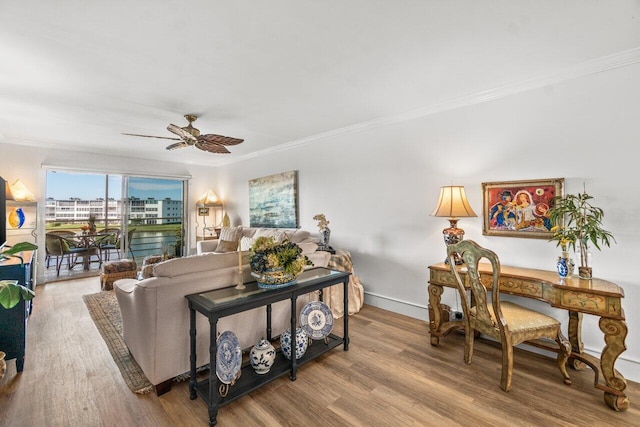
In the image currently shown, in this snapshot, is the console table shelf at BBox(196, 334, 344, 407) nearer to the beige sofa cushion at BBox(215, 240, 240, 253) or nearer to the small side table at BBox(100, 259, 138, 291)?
the beige sofa cushion at BBox(215, 240, 240, 253)

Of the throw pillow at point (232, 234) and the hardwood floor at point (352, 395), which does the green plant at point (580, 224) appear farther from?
the throw pillow at point (232, 234)

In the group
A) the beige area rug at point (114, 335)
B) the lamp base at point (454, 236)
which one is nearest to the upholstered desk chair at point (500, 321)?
the lamp base at point (454, 236)

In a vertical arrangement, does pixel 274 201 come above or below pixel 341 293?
above

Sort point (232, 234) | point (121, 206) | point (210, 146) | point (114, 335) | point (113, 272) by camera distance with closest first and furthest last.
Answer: point (114, 335), point (210, 146), point (113, 272), point (232, 234), point (121, 206)

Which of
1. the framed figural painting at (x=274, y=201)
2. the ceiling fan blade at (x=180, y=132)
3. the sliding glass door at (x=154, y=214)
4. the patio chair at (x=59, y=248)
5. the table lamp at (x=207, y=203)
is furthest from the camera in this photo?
the table lamp at (x=207, y=203)

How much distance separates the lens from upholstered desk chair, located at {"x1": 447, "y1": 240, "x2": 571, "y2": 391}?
2.02 meters

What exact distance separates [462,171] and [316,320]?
2158mm

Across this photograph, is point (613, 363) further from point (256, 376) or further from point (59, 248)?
point (59, 248)

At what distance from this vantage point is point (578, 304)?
197 cm

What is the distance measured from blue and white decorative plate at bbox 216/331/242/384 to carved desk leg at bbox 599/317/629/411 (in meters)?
2.45

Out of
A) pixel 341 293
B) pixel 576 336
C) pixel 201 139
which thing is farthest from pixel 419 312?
pixel 201 139

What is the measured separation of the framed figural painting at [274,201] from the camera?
4.88 meters

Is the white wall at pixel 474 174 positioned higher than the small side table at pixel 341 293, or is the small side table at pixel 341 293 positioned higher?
the white wall at pixel 474 174

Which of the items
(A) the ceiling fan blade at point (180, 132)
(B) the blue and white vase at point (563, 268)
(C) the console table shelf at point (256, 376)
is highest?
(A) the ceiling fan blade at point (180, 132)
